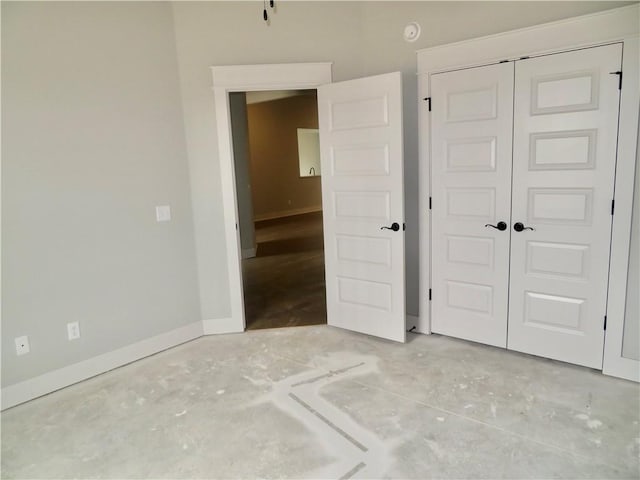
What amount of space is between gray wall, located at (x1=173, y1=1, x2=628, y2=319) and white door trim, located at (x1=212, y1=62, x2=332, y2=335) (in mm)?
62

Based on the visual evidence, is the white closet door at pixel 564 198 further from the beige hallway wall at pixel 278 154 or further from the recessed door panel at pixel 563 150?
the beige hallway wall at pixel 278 154

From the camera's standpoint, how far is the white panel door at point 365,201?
10.5 ft

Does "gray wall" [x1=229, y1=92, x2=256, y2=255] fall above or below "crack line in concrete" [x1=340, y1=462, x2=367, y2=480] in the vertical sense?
above

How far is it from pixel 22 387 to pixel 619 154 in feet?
13.2

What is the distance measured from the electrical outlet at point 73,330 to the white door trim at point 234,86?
1.23 metres

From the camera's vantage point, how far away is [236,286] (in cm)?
375

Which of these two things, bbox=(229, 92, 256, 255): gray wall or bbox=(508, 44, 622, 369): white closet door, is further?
bbox=(229, 92, 256, 255): gray wall

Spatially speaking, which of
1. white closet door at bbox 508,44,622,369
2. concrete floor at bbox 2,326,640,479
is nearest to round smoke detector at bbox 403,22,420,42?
white closet door at bbox 508,44,622,369

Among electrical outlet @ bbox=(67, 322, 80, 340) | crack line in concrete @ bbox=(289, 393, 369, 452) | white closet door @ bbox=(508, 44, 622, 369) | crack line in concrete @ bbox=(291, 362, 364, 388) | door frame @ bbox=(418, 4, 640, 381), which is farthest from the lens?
electrical outlet @ bbox=(67, 322, 80, 340)

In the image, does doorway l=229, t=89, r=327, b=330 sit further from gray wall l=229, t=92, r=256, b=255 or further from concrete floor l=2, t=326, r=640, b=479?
concrete floor l=2, t=326, r=640, b=479

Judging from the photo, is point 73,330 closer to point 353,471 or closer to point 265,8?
point 353,471

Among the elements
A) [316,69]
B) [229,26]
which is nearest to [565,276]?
[316,69]

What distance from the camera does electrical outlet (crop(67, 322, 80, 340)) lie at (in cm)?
297

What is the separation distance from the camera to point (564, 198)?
281cm
